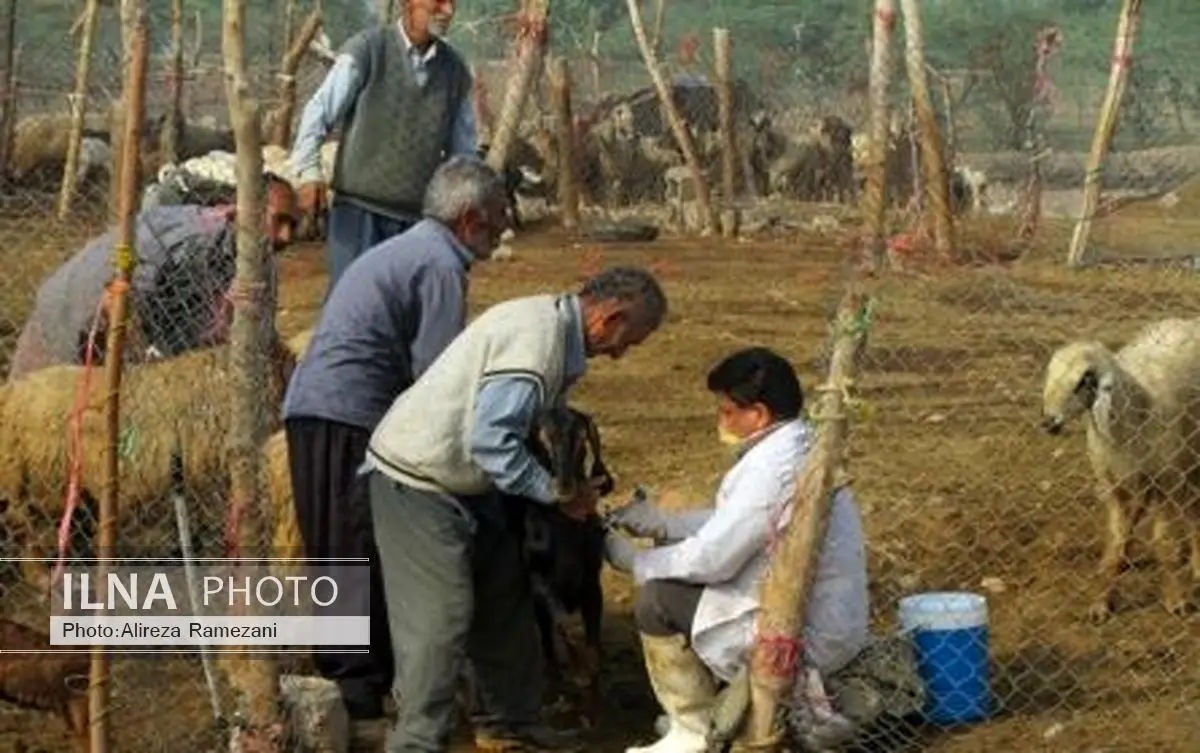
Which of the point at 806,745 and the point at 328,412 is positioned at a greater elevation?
the point at 328,412

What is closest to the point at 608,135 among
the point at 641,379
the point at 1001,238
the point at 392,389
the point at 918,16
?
the point at 1001,238

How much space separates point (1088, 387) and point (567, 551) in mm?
2227

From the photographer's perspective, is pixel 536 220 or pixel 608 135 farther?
pixel 608 135

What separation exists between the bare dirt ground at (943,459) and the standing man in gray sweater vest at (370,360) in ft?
1.94

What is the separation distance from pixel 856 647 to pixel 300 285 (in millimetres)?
10296

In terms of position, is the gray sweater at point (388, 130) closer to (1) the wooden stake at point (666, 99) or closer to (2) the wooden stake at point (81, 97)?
(2) the wooden stake at point (81, 97)

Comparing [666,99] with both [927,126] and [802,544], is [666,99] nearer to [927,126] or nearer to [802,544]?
[927,126]

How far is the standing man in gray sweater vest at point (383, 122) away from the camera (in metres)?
7.37

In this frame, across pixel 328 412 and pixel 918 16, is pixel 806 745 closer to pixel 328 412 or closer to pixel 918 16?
pixel 328 412

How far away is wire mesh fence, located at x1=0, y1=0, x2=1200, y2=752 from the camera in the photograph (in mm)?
6559

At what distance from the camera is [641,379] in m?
11.8

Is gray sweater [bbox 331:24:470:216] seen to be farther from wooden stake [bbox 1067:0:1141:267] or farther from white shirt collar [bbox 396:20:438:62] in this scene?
wooden stake [bbox 1067:0:1141:267]

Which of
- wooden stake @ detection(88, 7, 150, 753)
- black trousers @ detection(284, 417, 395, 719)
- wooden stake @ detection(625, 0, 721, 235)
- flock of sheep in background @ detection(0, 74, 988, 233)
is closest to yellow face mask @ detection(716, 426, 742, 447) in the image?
black trousers @ detection(284, 417, 395, 719)

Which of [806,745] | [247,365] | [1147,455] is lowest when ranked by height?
[806,745]
